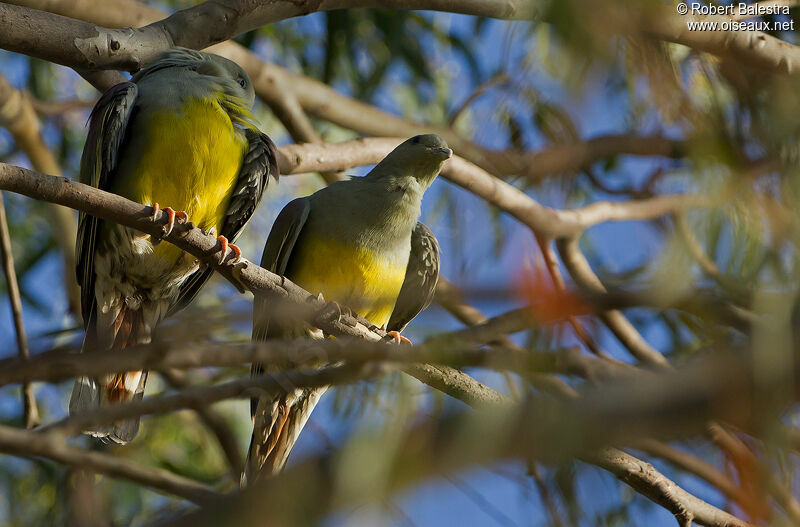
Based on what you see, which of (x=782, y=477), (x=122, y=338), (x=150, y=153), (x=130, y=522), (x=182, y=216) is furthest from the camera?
(x=130, y=522)

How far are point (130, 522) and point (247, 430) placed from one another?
70.7 inches

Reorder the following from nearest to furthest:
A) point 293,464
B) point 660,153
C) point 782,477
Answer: point 293,464
point 782,477
point 660,153

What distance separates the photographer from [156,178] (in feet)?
11.9

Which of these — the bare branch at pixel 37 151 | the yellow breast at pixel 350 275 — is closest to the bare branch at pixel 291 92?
the yellow breast at pixel 350 275

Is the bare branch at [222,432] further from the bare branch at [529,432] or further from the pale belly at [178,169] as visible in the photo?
the bare branch at [529,432]

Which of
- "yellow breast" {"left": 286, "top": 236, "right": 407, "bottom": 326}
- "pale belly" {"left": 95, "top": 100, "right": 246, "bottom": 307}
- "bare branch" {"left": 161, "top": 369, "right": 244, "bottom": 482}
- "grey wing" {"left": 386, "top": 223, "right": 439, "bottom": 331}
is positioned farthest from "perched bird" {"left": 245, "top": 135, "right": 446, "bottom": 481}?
"bare branch" {"left": 161, "top": 369, "right": 244, "bottom": 482}

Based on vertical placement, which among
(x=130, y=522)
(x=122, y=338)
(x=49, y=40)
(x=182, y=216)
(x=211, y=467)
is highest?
(x=49, y=40)

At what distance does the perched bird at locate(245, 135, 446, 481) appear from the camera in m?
4.04

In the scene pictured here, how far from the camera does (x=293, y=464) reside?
109cm

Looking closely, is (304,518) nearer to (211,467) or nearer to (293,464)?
(293,464)

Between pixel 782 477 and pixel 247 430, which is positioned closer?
pixel 782 477

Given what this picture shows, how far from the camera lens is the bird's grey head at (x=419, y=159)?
4.21 meters

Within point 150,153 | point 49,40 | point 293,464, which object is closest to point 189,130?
point 150,153

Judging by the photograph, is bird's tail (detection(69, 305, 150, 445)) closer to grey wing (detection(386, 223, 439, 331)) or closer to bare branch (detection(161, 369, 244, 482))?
bare branch (detection(161, 369, 244, 482))
